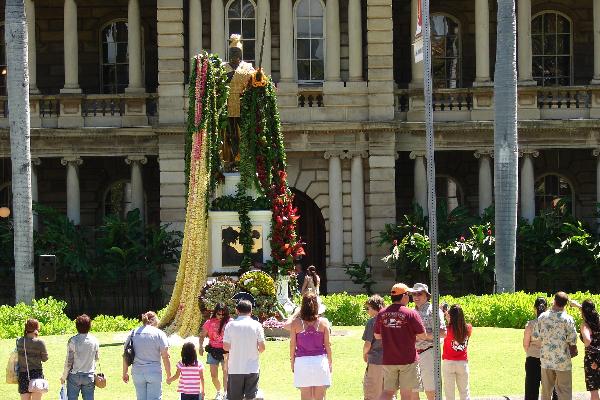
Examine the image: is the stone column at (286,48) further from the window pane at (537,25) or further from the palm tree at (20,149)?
the palm tree at (20,149)

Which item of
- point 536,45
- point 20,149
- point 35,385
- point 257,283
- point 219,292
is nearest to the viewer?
point 35,385

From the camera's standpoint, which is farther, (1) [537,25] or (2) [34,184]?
(1) [537,25]

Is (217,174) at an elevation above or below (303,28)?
below

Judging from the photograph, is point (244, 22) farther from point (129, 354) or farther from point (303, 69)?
point (129, 354)

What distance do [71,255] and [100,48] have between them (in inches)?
335

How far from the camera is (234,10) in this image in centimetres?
4097

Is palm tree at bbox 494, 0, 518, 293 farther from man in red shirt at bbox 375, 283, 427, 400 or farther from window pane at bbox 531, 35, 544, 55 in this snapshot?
man in red shirt at bbox 375, 283, 427, 400

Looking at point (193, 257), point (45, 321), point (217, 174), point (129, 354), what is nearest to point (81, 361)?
point (129, 354)

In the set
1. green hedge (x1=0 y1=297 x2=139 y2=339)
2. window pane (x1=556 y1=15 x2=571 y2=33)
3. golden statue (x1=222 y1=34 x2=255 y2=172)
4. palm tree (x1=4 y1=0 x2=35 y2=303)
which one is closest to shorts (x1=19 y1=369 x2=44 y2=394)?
golden statue (x1=222 y1=34 x2=255 y2=172)

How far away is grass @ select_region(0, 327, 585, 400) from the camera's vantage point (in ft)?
69.3

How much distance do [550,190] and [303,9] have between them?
9.46 metres

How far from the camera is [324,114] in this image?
3975cm

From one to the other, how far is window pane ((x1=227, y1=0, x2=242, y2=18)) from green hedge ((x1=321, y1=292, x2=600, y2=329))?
12.2m

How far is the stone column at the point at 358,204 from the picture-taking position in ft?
130
